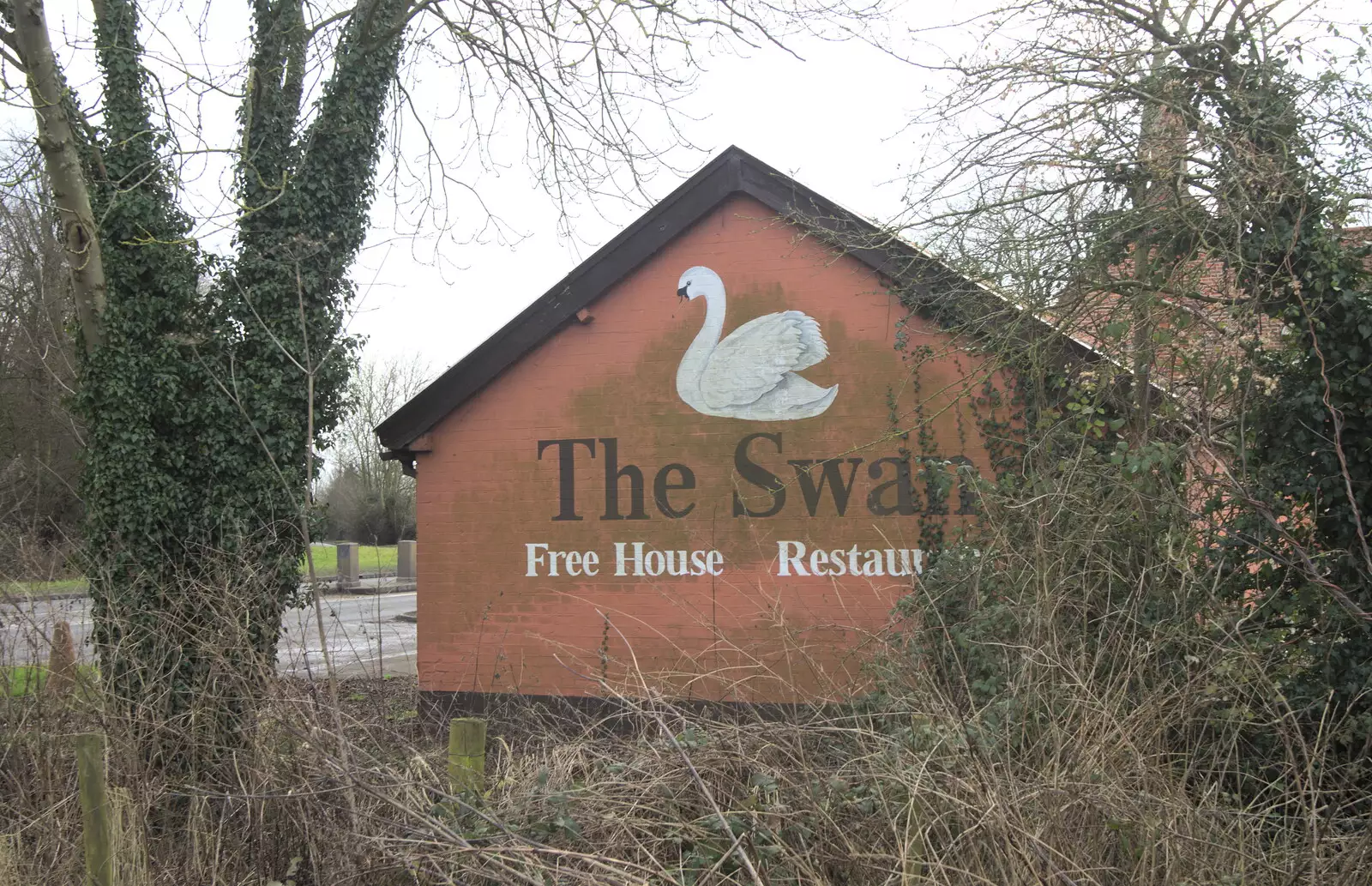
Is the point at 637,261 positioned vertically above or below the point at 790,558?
above

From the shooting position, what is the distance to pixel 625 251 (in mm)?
9672

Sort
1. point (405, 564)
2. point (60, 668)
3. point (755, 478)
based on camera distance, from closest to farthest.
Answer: point (60, 668), point (755, 478), point (405, 564)

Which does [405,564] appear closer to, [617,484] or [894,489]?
[617,484]

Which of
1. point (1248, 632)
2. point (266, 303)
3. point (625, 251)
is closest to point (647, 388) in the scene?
point (625, 251)

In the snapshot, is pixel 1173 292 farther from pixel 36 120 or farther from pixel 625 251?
pixel 36 120

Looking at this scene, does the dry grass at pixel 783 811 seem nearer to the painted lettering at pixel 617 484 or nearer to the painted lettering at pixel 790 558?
the painted lettering at pixel 790 558

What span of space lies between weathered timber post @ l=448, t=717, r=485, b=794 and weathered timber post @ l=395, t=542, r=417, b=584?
27.0 meters

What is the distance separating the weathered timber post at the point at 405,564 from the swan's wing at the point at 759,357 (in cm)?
2315

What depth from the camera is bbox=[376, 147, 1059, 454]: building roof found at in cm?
901

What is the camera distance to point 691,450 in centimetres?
950

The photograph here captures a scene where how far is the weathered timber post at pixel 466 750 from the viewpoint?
4613mm

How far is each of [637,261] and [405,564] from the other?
81.5ft

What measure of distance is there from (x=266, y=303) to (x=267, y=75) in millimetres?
2046

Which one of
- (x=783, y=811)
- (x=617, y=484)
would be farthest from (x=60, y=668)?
(x=617, y=484)
